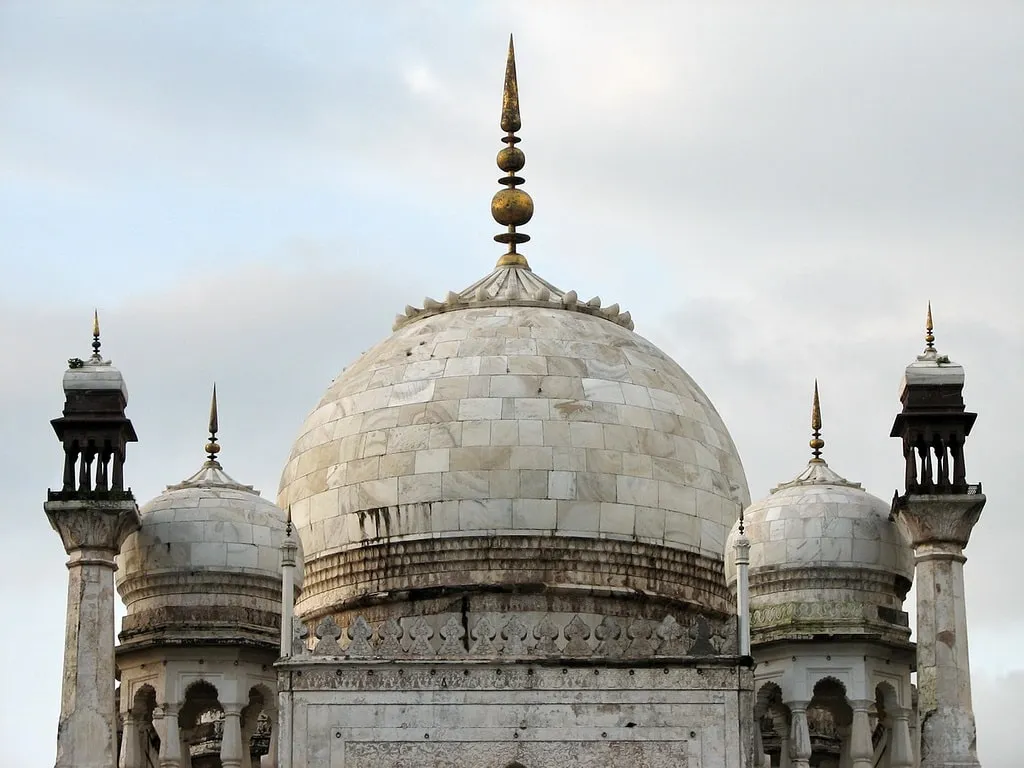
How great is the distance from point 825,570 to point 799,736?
8.63 feet

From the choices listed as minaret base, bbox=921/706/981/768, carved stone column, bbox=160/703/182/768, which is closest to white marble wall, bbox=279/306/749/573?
carved stone column, bbox=160/703/182/768

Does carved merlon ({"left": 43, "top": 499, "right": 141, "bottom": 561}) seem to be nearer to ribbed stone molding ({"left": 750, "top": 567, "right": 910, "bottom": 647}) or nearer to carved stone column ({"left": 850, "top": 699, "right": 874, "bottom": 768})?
ribbed stone molding ({"left": 750, "top": 567, "right": 910, "bottom": 647})

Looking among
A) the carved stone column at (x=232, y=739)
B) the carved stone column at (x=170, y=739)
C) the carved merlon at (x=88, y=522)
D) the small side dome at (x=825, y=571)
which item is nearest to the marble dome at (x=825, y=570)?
the small side dome at (x=825, y=571)

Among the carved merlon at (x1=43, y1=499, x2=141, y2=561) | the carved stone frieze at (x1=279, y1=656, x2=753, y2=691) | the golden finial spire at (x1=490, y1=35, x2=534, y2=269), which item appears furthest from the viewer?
A: the golden finial spire at (x1=490, y1=35, x2=534, y2=269)

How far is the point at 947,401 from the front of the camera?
214 feet

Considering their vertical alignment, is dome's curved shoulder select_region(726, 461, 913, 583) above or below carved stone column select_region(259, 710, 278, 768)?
above

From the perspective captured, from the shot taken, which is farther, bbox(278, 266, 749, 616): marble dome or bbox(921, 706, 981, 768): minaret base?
bbox(278, 266, 749, 616): marble dome

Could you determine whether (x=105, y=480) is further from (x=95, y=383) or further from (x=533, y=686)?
(x=533, y=686)

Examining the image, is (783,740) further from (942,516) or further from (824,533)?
(942,516)

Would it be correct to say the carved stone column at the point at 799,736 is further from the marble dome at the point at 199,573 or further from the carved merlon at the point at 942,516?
the marble dome at the point at 199,573

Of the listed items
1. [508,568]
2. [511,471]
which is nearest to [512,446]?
[511,471]

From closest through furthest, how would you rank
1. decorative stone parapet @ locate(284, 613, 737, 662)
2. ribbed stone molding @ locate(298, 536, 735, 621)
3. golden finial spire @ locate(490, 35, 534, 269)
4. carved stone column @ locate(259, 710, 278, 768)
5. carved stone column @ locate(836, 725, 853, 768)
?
decorative stone parapet @ locate(284, 613, 737, 662) < carved stone column @ locate(259, 710, 278, 768) < carved stone column @ locate(836, 725, 853, 768) < ribbed stone molding @ locate(298, 536, 735, 621) < golden finial spire @ locate(490, 35, 534, 269)

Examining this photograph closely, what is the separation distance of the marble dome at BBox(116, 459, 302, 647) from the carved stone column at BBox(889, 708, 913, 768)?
947 cm

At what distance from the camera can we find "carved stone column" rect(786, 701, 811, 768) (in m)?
64.2
